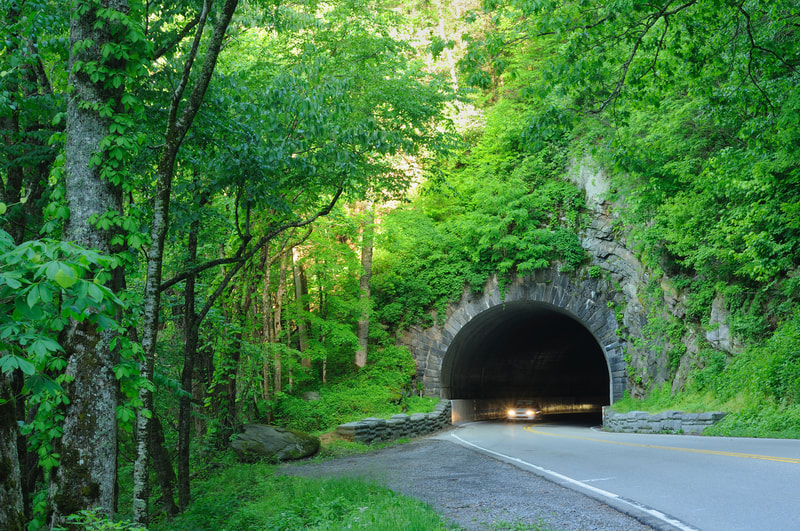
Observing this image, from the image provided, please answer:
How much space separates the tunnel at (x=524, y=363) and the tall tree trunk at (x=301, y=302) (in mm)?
5974

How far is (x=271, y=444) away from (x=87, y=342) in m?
8.83

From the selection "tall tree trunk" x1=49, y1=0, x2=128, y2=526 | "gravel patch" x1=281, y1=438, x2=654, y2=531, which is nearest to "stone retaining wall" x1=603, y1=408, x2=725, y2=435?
"gravel patch" x1=281, y1=438, x2=654, y2=531

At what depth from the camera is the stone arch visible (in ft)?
67.8

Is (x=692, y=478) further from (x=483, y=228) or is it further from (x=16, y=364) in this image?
(x=483, y=228)

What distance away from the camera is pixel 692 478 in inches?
256

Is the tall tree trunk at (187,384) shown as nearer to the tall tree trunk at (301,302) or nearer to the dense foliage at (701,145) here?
the dense foliage at (701,145)

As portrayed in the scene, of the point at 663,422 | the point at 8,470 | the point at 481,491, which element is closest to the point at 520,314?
the point at 663,422

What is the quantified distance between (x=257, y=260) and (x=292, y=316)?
330 inches

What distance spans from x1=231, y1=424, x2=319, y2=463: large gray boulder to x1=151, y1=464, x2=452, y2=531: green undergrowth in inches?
123

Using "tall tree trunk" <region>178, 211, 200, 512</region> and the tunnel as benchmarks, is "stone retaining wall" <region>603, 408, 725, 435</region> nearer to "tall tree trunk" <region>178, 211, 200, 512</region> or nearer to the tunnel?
the tunnel

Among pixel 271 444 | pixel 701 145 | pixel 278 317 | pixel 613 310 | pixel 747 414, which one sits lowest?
pixel 271 444

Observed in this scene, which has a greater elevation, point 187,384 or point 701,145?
point 701,145

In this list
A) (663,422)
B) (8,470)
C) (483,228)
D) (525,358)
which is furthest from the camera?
(525,358)

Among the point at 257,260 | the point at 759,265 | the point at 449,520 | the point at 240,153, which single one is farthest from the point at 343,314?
the point at 449,520
